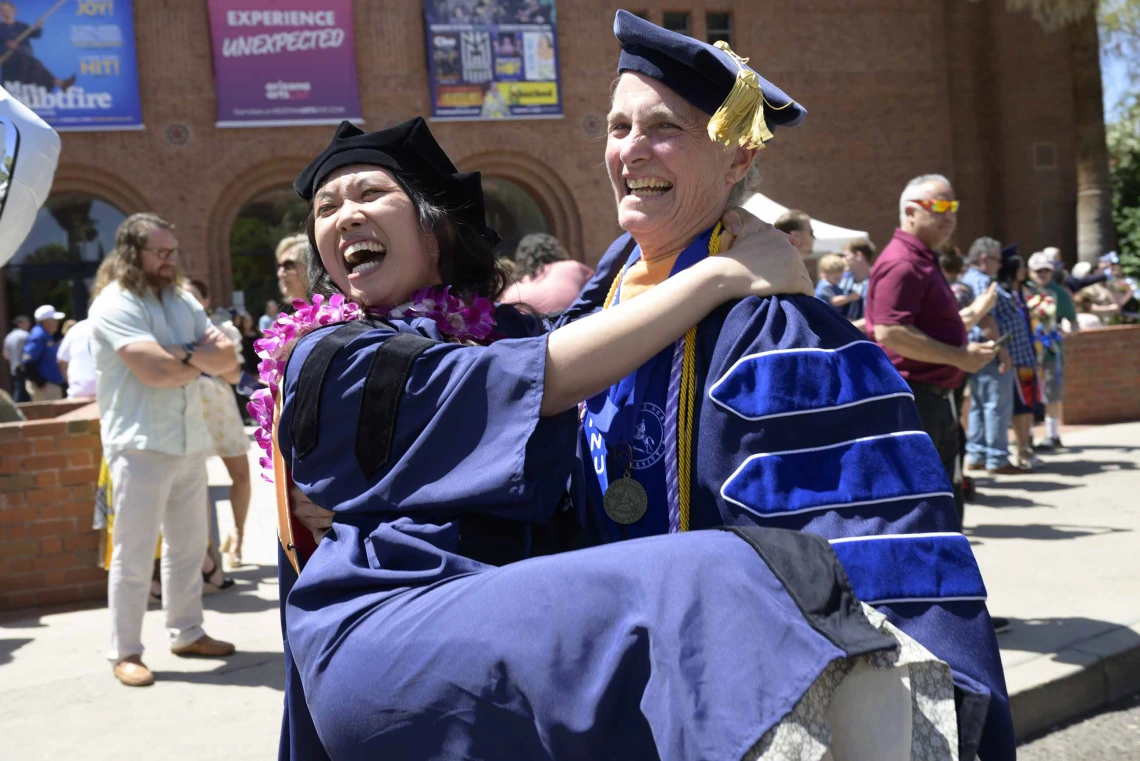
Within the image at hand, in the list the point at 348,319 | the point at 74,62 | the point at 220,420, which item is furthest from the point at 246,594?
the point at 74,62

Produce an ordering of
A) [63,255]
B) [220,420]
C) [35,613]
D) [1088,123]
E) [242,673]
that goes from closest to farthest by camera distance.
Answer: [242,673]
[35,613]
[220,420]
[63,255]
[1088,123]

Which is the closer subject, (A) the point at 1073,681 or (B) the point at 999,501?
(A) the point at 1073,681

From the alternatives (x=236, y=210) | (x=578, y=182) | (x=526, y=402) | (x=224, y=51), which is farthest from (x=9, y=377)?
(x=526, y=402)

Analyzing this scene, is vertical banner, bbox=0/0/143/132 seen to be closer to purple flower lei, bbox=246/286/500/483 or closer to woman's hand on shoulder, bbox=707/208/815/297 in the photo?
purple flower lei, bbox=246/286/500/483

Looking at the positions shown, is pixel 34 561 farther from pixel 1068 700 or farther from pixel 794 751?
pixel 794 751

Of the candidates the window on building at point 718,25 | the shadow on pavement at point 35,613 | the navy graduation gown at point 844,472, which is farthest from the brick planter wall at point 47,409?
the window on building at point 718,25

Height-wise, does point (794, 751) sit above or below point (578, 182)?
below

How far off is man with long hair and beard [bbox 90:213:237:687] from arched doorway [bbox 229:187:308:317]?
17373 millimetres

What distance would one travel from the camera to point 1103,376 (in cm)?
1334

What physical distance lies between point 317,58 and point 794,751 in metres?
22.1

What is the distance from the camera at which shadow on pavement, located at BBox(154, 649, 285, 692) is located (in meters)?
5.17

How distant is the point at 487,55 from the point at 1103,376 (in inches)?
532

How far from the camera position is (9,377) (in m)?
20.8

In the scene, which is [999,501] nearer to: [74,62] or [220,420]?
[220,420]
